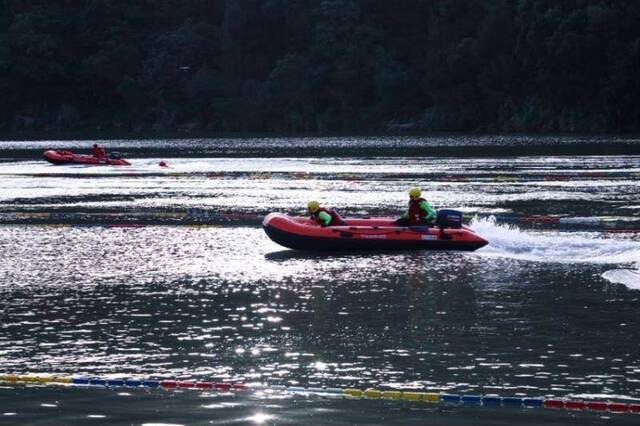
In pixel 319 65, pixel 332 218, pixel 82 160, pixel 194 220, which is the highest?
pixel 319 65

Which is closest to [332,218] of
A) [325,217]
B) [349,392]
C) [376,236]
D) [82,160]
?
[325,217]

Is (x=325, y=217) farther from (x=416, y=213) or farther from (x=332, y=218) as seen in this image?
(x=416, y=213)

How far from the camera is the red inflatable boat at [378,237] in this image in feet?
103

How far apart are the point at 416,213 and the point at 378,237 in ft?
3.97

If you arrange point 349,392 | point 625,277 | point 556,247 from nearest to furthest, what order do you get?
point 349,392, point 625,277, point 556,247

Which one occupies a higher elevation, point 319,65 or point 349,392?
point 319,65

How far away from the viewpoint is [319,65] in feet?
476

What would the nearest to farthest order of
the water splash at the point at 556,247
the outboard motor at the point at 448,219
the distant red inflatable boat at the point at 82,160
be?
1. the water splash at the point at 556,247
2. the outboard motor at the point at 448,219
3. the distant red inflatable boat at the point at 82,160

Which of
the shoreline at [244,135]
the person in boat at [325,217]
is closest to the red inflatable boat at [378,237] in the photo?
the person in boat at [325,217]

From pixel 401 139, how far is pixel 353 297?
97617 millimetres

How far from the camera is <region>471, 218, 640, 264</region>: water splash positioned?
29.9 metres

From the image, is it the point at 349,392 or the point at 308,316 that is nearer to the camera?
the point at 349,392

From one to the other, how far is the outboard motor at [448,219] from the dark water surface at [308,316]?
719 mm

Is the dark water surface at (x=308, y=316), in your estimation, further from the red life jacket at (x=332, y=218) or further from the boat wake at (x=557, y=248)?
the red life jacket at (x=332, y=218)
